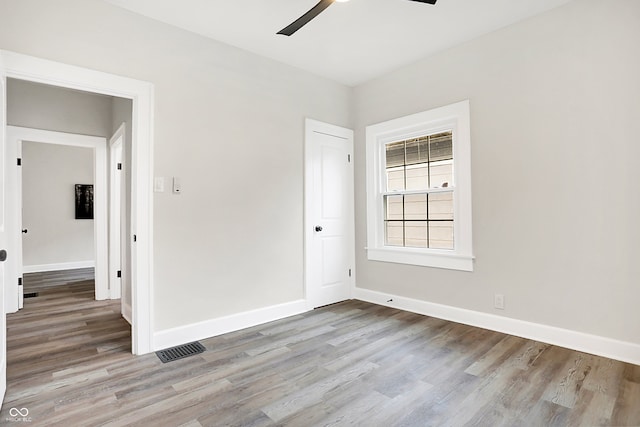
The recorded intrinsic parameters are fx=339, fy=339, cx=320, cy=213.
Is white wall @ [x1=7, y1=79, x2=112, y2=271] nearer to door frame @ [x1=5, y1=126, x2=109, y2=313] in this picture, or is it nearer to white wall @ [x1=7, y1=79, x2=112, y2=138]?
door frame @ [x1=5, y1=126, x2=109, y2=313]

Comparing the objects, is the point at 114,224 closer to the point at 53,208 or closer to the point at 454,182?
the point at 53,208

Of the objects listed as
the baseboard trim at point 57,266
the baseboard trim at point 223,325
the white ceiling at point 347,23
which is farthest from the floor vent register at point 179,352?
the baseboard trim at point 57,266

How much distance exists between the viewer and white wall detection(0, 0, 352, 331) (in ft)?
8.11

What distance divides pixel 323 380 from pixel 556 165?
96.3 inches

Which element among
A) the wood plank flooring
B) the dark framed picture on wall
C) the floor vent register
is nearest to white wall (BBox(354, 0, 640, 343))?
the wood plank flooring

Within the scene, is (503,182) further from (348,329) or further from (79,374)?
(79,374)

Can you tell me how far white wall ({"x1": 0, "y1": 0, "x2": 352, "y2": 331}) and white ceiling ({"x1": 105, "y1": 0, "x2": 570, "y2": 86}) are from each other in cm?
20

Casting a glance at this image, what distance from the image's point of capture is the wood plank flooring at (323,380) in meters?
1.82

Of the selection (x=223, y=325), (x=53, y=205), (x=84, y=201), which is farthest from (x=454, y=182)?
(x=53, y=205)

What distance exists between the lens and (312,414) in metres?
1.84

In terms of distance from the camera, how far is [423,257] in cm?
360

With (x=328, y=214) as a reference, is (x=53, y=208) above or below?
above

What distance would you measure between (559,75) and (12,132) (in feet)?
18.4

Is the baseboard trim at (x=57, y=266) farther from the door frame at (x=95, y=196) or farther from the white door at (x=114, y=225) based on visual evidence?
the white door at (x=114, y=225)
